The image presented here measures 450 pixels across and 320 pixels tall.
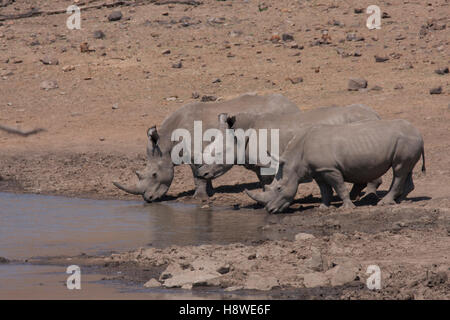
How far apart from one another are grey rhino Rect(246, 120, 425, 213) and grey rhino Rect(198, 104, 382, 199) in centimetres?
Answer: 69

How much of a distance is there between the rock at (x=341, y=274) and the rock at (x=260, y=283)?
18.0 inches

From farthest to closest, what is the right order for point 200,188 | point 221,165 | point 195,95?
point 195,95, point 200,188, point 221,165

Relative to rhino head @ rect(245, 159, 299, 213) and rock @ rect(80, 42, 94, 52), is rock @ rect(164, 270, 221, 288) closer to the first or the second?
rhino head @ rect(245, 159, 299, 213)

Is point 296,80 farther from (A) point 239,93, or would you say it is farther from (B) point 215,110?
(B) point 215,110

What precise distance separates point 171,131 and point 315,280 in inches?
242

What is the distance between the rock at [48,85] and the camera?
21188 mm

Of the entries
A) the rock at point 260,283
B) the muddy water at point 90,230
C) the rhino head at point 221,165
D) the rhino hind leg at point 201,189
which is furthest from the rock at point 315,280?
the rhino hind leg at point 201,189

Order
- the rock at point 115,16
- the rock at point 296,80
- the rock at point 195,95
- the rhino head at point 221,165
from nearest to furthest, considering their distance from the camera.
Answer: the rhino head at point 221,165 < the rock at point 195,95 < the rock at point 296,80 < the rock at point 115,16

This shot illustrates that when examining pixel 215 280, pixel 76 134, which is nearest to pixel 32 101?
pixel 76 134

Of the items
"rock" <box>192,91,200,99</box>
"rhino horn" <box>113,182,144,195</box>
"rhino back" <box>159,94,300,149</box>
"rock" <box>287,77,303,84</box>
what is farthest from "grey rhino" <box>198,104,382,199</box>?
"rock" <box>287,77,303,84</box>

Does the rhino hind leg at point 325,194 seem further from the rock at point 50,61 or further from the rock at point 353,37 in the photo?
the rock at point 50,61

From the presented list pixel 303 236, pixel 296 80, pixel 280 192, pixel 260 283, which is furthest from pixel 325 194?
pixel 296 80

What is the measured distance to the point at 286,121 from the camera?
45.0ft

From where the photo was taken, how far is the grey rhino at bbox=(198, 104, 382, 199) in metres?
13.5
